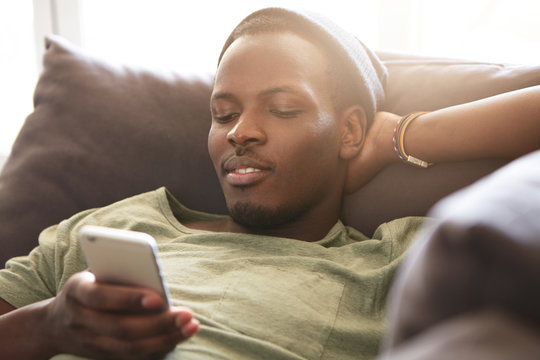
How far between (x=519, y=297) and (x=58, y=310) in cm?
67

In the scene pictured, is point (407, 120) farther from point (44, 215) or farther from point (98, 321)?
point (44, 215)

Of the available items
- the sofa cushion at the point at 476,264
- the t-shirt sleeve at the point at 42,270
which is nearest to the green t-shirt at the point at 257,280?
the t-shirt sleeve at the point at 42,270

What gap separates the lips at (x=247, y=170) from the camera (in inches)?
40.7

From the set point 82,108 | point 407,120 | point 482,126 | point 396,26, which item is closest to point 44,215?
point 82,108

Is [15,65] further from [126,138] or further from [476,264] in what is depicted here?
[476,264]

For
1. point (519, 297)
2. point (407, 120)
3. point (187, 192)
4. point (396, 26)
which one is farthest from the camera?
point (396, 26)

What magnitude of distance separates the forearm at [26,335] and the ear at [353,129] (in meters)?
0.66

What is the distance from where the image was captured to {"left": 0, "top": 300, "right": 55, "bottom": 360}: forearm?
0.85m

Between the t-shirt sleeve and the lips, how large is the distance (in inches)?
A: 13.5

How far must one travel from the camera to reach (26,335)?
87cm

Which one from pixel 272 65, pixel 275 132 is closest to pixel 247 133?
pixel 275 132

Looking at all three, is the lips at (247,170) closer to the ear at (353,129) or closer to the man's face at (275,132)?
the man's face at (275,132)

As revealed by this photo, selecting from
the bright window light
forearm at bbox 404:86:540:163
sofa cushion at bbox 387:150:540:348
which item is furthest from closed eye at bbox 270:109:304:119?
the bright window light

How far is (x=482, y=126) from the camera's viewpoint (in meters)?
0.96
